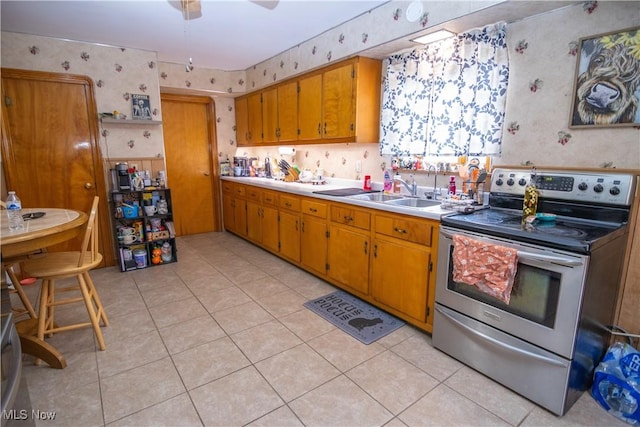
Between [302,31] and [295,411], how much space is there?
10.3 feet

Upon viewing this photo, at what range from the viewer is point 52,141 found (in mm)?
3457

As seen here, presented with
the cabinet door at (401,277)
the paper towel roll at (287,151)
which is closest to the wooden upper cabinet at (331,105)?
the paper towel roll at (287,151)

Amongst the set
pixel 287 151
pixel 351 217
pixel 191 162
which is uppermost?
pixel 287 151

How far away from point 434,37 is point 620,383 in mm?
2433

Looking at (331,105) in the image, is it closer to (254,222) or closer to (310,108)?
(310,108)

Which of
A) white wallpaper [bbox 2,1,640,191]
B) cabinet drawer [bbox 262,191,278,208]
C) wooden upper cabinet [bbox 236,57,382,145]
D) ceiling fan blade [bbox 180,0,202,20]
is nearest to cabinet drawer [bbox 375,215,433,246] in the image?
white wallpaper [bbox 2,1,640,191]

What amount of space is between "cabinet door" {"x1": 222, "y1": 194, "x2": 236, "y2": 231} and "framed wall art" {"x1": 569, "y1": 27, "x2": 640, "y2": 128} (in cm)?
405

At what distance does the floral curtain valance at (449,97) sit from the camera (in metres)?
2.31

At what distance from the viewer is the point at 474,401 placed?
1749 mm

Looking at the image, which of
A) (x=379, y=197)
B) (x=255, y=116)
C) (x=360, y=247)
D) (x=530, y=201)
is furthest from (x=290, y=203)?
(x=530, y=201)

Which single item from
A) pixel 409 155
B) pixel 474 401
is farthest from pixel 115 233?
pixel 474 401

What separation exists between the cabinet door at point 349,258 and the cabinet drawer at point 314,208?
19 cm

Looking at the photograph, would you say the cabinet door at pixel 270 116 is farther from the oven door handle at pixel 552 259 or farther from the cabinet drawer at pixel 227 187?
the oven door handle at pixel 552 259

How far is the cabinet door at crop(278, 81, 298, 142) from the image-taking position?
12.5ft
